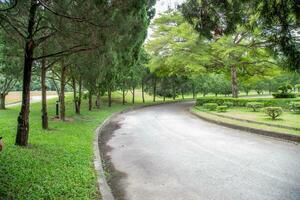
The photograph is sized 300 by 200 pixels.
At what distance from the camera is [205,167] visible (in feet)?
20.8

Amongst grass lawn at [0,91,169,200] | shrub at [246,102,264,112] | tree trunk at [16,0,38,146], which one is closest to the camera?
grass lawn at [0,91,169,200]

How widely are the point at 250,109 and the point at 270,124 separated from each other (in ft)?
27.3

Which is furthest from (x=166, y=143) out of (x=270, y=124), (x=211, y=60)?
(x=211, y=60)

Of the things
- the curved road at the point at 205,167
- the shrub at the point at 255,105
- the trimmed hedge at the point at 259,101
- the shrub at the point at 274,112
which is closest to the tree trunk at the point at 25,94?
the curved road at the point at 205,167

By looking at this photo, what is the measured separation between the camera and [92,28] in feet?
21.6

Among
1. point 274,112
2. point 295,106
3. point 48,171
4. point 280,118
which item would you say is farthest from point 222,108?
point 48,171

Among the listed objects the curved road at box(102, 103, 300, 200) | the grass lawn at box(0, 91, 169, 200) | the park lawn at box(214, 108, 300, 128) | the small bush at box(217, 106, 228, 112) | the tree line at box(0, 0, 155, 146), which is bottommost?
the curved road at box(102, 103, 300, 200)

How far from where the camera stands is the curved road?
4.78 metres

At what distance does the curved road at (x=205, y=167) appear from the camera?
4.78 m

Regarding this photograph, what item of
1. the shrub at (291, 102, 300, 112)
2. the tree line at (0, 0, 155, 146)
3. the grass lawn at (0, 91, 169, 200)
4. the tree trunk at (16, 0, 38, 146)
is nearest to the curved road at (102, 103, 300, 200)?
the grass lawn at (0, 91, 169, 200)

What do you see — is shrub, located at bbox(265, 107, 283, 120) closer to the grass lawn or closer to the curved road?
the curved road

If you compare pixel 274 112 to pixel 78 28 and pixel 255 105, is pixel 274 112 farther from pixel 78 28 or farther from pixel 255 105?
pixel 78 28

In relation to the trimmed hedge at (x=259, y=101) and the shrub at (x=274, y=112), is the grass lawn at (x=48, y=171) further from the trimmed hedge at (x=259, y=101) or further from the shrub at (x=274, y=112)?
the trimmed hedge at (x=259, y=101)

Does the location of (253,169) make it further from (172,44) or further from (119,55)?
(172,44)
